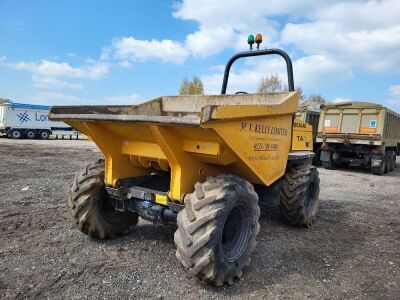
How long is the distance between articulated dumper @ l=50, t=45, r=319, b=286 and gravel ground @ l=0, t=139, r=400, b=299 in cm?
28

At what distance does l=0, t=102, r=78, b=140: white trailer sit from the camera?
25.9 m

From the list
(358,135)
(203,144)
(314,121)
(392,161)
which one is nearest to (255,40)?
(203,144)

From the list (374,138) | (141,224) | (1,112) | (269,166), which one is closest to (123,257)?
(141,224)

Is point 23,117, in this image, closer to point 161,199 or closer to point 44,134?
point 44,134

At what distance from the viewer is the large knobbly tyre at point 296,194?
4883 millimetres

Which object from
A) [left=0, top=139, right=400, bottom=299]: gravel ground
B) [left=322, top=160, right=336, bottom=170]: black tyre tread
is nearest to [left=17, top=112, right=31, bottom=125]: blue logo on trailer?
[left=322, top=160, right=336, bottom=170]: black tyre tread

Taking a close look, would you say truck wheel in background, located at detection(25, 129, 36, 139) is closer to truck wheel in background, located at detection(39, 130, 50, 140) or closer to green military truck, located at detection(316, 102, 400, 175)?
truck wheel in background, located at detection(39, 130, 50, 140)

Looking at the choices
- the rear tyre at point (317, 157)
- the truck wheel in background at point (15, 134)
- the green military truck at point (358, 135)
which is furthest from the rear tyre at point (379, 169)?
the truck wheel in background at point (15, 134)

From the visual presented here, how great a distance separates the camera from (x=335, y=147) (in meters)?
13.9

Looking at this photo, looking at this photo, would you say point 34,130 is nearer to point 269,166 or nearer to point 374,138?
point 374,138

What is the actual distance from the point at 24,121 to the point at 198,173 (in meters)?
26.5

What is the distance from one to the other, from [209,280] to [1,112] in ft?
90.0

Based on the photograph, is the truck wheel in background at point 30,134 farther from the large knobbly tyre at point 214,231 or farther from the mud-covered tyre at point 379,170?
the large knobbly tyre at point 214,231

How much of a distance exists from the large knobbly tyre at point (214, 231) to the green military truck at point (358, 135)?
1100 centimetres
